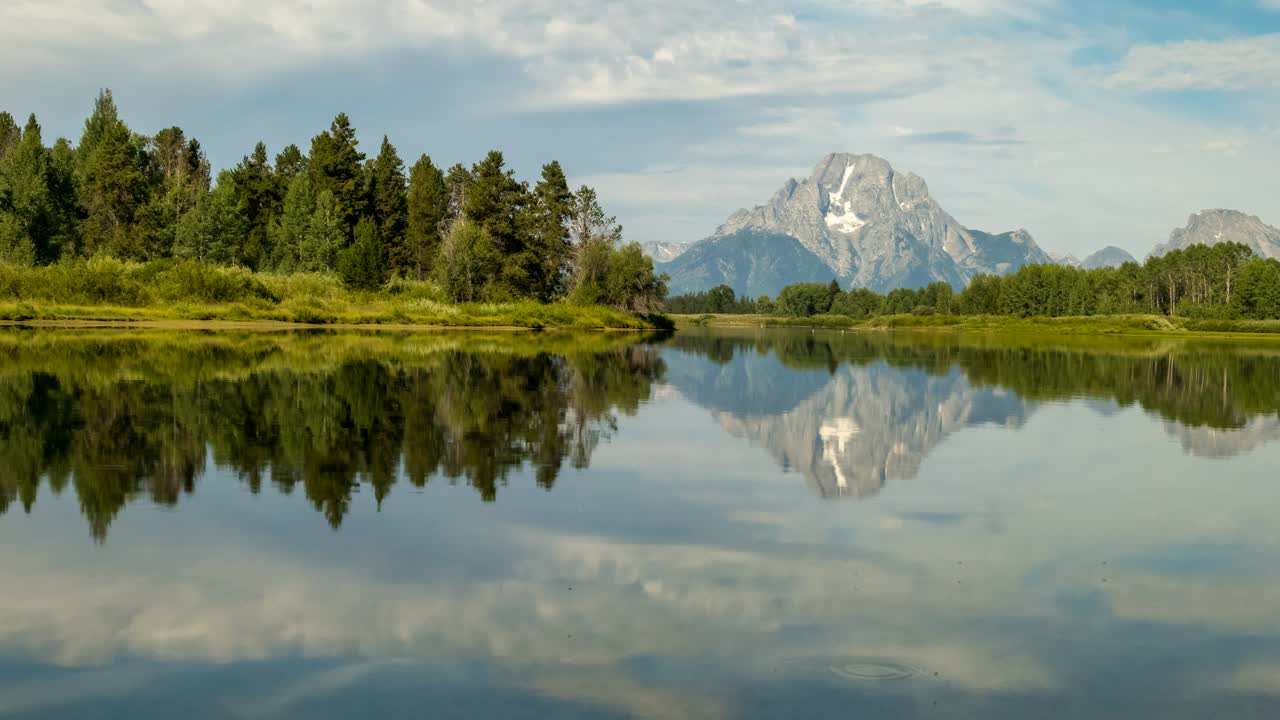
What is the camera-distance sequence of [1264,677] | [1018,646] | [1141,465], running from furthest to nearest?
1. [1141,465]
2. [1018,646]
3. [1264,677]

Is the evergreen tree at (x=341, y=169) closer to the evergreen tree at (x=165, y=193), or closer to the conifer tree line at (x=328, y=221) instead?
the conifer tree line at (x=328, y=221)

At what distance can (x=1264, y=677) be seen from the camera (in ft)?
27.8

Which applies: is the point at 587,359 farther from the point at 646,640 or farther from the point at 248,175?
the point at 248,175

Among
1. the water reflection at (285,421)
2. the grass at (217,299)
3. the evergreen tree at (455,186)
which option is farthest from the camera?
the evergreen tree at (455,186)

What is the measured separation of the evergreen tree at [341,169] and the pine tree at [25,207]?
2677cm

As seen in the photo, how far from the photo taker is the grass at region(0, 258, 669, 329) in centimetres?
7425

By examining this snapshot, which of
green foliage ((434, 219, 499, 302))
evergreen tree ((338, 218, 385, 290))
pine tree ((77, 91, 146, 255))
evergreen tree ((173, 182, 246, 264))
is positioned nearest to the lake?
evergreen tree ((338, 218, 385, 290))

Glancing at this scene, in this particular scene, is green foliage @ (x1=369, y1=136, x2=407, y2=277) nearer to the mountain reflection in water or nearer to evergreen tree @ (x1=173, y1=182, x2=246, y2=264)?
evergreen tree @ (x1=173, y1=182, x2=246, y2=264)

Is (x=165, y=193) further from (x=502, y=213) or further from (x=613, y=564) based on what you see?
(x=613, y=564)

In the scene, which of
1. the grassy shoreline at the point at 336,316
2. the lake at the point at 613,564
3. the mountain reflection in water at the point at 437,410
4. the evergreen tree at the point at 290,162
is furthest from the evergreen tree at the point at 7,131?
the lake at the point at 613,564

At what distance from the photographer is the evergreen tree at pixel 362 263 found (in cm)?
9281

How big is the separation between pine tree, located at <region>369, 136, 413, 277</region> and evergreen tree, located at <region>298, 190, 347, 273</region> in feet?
48.3

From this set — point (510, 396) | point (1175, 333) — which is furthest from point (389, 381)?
point (1175, 333)

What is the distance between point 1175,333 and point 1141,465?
15750 cm
